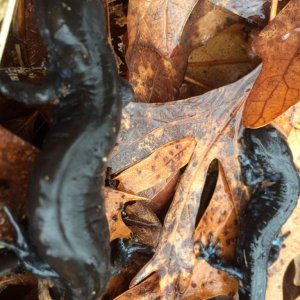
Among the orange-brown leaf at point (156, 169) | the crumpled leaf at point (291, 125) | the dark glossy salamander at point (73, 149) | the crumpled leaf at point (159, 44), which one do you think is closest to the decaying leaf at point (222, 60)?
the crumpled leaf at point (159, 44)

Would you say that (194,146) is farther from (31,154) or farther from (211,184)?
(31,154)

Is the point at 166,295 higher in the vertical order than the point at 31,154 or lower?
lower

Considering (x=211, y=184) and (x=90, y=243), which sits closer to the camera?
(x=90, y=243)

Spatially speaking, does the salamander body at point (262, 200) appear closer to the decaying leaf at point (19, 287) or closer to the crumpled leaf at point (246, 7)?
the crumpled leaf at point (246, 7)

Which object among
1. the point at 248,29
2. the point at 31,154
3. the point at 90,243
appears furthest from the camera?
the point at 248,29

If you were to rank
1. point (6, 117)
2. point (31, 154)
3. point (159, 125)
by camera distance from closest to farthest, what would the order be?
1. point (31, 154)
2. point (6, 117)
3. point (159, 125)

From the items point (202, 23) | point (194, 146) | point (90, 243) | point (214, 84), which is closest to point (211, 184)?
point (194, 146)

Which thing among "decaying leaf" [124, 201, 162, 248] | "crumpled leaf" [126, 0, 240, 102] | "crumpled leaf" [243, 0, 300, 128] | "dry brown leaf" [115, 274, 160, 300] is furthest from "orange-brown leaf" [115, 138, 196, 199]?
"dry brown leaf" [115, 274, 160, 300]
